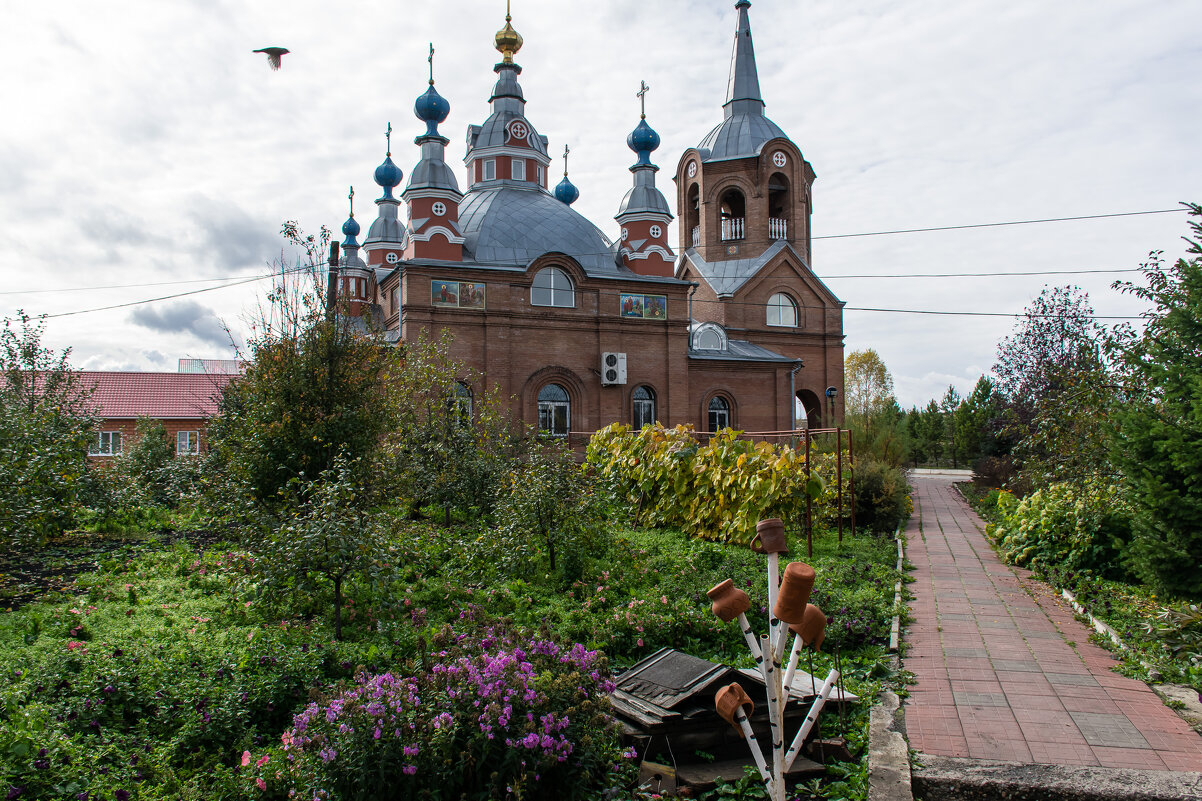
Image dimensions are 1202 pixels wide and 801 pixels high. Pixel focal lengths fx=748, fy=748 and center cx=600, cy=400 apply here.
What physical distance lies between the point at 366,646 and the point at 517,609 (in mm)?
1478

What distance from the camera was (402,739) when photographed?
128 inches

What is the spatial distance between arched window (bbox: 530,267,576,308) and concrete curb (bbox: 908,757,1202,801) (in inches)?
735

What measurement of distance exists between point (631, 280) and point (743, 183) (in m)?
7.43

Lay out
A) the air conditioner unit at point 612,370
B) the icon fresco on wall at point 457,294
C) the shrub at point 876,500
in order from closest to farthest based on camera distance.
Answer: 1. the shrub at point 876,500
2. the icon fresco on wall at point 457,294
3. the air conditioner unit at point 612,370

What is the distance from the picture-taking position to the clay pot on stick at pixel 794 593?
257 cm

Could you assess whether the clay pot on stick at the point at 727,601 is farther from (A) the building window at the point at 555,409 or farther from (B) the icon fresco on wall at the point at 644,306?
(B) the icon fresco on wall at the point at 644,306

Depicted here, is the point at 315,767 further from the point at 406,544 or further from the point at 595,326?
the point at 595,326

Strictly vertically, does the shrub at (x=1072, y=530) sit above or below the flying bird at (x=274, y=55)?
below

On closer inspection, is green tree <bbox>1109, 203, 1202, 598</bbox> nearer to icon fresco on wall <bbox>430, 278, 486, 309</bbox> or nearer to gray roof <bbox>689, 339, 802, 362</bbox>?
icon fresco on wall <bbox>430, 278, 486, 309</bbox>

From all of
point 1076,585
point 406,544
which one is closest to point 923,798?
point 406,544

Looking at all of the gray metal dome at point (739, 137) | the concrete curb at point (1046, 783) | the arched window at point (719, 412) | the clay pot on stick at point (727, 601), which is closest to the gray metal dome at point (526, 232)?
the arched window at point (719, 412)

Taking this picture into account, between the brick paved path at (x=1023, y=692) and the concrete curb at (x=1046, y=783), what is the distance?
15 centimetres

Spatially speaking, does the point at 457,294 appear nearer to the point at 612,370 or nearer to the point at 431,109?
the point at 612,370

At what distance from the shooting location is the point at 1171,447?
17.5ft
